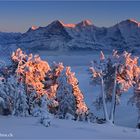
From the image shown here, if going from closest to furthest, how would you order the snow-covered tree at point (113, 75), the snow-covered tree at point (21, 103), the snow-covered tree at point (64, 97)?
1. the snow-covered tree at point (21, 103)
2. the snow-covered tree at point (64, 97)
3. the snow-covered tree at point (113, 75)

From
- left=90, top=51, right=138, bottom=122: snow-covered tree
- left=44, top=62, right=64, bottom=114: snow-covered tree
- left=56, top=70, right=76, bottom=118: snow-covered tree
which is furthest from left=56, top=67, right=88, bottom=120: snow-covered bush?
left=90, top=51, right=138, bottom=122: snow-covered tree

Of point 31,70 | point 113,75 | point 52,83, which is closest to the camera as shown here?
point 31,70

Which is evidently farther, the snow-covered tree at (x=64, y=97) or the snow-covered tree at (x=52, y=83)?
the snow-covered tree at (x=64, y=97)

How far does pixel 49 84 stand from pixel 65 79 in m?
1.84

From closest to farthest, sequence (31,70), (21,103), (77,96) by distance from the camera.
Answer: (21,103) → (31,70) → (77,96)

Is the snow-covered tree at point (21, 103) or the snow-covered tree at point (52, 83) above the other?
the snow-covered tree at point (52, 83)

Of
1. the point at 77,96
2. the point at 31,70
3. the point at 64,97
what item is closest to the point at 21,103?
the point at 31,70

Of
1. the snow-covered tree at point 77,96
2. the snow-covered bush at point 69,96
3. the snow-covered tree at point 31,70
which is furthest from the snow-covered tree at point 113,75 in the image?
the snow-covered tree at point 31,70

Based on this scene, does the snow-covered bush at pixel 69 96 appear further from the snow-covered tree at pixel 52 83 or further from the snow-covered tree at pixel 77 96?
the snow-covered tree at pixel 52 83

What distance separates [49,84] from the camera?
50.1m

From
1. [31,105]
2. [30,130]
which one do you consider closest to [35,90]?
[31,105]

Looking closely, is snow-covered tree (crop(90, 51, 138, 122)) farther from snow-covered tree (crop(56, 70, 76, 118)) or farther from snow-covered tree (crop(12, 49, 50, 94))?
snow-covered tree (crop(12, 49, 50, 94))

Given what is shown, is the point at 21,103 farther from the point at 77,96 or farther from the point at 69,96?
the point at 77,96

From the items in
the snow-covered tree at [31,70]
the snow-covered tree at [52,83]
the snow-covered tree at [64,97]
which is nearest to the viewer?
the snow-covered tree at [31,70]
